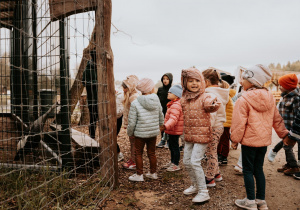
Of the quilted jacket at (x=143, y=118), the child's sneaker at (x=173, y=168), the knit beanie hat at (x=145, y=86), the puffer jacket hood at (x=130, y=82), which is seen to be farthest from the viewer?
the puffer jacket hood at (x=130, y=82)

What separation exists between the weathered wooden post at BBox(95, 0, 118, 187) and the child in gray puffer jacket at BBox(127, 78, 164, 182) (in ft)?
1.46

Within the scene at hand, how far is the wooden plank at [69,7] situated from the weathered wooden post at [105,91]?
116mm

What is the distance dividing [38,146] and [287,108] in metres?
4.50

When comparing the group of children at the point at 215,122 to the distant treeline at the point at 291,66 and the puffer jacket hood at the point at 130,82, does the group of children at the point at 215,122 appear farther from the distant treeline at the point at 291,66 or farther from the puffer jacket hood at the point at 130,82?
the distant treeline at the point at 291,66

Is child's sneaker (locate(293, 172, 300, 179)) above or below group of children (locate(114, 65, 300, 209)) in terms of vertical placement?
below

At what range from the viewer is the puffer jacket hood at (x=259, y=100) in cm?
272

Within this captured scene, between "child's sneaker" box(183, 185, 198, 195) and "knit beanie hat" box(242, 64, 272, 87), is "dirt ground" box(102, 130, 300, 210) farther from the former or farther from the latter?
"knit beanie hat" box(242, 64, 272, 87)

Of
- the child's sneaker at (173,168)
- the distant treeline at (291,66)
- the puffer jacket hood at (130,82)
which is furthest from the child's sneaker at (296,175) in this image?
the distant treeline at (291,66)

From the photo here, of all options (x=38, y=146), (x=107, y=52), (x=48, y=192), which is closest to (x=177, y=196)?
(x=48, y=192)

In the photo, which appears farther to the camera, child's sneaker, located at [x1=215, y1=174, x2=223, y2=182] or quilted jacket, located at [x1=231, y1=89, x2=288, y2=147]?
child's sneaker, located at [x1=215, y1=174, x2=223, y2=182]

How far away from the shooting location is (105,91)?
316cm

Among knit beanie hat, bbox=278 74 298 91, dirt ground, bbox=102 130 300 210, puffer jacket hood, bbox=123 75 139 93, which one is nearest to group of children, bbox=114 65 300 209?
knit beanie hat, bbox=278 74 298 91

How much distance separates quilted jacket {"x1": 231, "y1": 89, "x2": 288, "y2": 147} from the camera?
106 inches

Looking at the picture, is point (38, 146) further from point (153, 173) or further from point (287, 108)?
point (287, 108)
